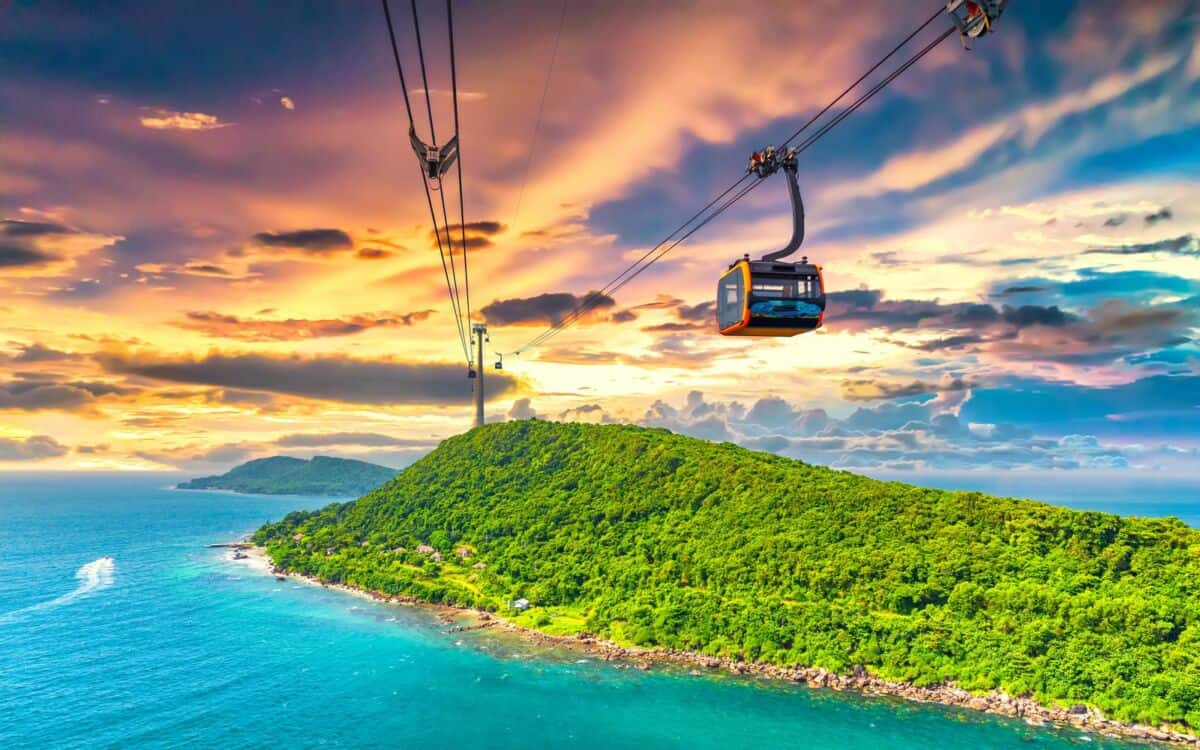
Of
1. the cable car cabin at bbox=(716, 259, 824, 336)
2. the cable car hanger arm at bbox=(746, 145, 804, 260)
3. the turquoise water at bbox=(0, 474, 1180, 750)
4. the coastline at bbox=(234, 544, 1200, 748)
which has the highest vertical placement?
the cable car hanger arm at bbox=(746, 145, 804, 260)

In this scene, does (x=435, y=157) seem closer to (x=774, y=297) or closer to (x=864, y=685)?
(x=774, y=297)

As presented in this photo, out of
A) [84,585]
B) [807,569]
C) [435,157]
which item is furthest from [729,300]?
[84,585]

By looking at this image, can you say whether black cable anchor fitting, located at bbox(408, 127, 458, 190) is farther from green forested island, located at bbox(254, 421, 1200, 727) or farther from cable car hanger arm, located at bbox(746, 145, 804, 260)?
green forested island, located at bbox(254, 421, 1200, 727)

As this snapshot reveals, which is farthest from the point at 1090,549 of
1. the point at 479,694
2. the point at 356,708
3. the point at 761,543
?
the point at 356,708

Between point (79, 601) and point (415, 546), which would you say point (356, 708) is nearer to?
point (415, 546)

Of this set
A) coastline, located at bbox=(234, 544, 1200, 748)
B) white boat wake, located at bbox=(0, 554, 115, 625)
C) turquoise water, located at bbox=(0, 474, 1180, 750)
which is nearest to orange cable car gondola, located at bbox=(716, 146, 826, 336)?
turquoise water, located at bbox=(0, 474, 1180, 750)
